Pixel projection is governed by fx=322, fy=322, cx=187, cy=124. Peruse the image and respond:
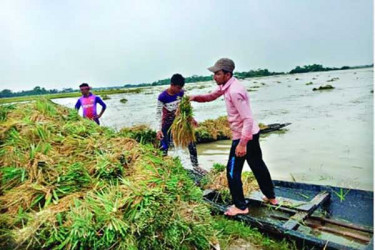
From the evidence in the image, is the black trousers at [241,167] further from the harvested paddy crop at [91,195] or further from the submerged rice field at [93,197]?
the harvested paddy crop at [91,195]

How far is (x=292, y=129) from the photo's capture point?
405 inches

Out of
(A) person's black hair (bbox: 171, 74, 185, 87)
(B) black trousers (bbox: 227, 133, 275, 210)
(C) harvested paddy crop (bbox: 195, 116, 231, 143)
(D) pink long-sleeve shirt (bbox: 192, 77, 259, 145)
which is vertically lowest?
(C) harvested paddy crop (bbox: 195, 116, 231, 143)

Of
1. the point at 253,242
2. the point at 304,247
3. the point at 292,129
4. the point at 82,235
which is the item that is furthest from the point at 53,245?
the point at 292,129

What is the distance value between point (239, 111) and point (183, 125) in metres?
1.06

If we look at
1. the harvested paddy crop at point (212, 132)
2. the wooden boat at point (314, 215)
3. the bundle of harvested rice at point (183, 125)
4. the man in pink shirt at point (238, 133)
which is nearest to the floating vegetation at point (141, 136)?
the bundle of harvested rice at point (183, 125)

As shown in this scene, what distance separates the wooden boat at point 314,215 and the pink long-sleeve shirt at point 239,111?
85 cm

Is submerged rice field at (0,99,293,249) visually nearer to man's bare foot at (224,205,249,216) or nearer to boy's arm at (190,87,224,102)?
man's bare foot at (224,205,249,216)

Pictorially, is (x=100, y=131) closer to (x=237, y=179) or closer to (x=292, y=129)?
(x=237, y=179)

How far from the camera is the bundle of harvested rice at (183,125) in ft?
12.4

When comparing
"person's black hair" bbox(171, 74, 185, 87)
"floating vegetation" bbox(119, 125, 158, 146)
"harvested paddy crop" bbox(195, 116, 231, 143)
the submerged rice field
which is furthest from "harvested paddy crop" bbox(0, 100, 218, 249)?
"harvested paddy crop" bbox(195, 116, 231, 143)

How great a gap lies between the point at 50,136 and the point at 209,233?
159 centimetres

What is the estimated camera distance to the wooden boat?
2742 mm

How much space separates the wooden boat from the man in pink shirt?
177mm

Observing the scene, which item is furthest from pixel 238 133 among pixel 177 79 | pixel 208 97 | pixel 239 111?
pixel 177 79
